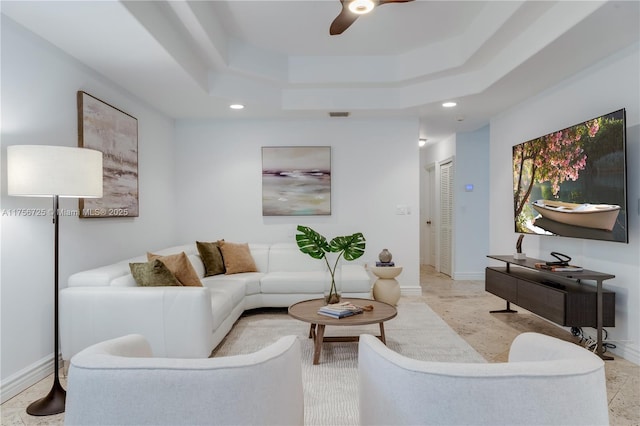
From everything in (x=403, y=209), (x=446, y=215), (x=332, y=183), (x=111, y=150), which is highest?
(x=111, y=150)

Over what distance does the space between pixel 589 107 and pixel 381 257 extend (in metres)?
2.53

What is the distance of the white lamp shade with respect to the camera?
2254mm

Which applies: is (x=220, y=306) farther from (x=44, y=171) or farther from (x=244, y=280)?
(x=44, y=171)

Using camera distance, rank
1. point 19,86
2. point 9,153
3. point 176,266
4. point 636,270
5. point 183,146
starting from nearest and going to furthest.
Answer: point 9,153 < point 19,86 < point 636,270 < point 176,266 < point 183,146

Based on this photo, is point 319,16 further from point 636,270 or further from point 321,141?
point 636,270

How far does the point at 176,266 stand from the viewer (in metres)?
3.33

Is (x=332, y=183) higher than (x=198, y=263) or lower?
higher

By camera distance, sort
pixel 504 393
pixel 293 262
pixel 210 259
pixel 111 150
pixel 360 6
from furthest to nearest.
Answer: pixel 293 262 → pixel 210 259 → pixel 111 150 → pixel 360 6 → pixel 504 393

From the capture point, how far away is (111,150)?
146 inches

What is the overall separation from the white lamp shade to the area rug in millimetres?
1678

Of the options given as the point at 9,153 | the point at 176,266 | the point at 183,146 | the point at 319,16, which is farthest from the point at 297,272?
the point at 9,153

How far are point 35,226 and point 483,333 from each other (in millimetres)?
3754

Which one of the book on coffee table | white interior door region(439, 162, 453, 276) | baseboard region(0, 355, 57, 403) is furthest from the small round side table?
baseboard region(0, 355, 57, 403)

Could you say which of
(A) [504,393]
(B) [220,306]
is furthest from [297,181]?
(A) [504,393]
